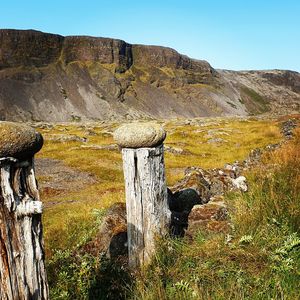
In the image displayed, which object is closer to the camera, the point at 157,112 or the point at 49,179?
the point at 49,179

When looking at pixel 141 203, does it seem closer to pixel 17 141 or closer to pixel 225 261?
pixel 225 261

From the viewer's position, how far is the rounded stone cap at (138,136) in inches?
245

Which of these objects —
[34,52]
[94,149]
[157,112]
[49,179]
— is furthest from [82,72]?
[49,179]

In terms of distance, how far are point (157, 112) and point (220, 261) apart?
184 metres

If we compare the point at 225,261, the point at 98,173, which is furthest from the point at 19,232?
the point at 98,173

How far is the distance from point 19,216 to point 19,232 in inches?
5.8

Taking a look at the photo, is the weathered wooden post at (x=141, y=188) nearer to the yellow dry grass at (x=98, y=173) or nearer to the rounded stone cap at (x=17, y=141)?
the yellow dry grass at (x=98, y=173)

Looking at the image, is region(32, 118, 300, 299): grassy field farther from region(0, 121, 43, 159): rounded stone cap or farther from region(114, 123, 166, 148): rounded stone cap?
region(0, 121, 43, 159): rounded stone cap

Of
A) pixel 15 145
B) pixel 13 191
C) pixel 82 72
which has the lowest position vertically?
pixel 13 191

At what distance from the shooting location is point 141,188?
6262 mm

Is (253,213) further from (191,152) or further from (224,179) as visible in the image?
(191,152)

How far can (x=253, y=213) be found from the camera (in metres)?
6.36

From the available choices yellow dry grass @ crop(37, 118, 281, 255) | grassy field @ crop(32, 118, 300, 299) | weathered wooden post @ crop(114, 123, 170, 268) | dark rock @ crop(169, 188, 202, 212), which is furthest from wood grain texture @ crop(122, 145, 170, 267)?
Result: dark rock @ crop(169, 188, 202, 212)

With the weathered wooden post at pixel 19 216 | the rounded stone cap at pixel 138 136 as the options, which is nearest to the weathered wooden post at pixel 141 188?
the rounded stone cap at pixel 138 136
